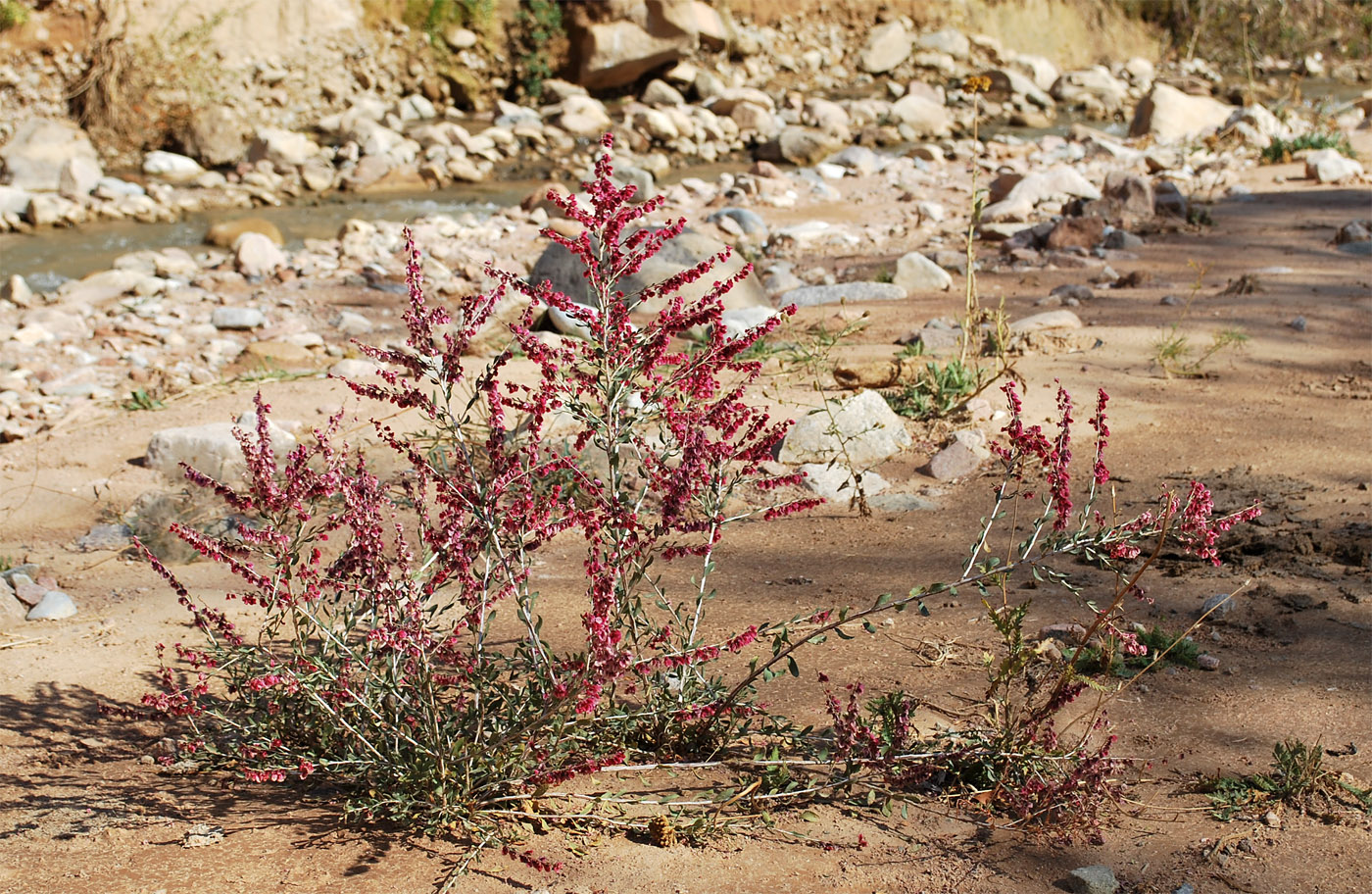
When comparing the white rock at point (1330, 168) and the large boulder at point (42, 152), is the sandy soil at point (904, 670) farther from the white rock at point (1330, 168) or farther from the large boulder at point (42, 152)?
the large boulder at point (42, 152)

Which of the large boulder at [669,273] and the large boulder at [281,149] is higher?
the large boulder at [281,149]

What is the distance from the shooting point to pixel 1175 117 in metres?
14.4

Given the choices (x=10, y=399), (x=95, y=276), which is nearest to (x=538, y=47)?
(x=95, y=276)

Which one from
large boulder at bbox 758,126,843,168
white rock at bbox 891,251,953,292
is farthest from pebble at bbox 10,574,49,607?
large boulder at bbox 758,126,843,168

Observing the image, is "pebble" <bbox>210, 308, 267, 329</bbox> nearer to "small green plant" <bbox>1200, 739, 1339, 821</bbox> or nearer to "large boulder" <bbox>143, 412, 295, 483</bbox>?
"large boulder" <bbox>143, 412, 295, 483</bbox>

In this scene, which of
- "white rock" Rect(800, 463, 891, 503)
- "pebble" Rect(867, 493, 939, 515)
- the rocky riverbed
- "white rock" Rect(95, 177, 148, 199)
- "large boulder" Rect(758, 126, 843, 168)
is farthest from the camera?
"large boulder" Rect(758, 126, 843, 168)

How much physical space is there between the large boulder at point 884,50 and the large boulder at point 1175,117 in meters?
4.19

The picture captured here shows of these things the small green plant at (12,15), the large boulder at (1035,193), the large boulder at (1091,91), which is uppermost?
the small green plant at (12,15)

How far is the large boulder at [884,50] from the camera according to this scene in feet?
58.6

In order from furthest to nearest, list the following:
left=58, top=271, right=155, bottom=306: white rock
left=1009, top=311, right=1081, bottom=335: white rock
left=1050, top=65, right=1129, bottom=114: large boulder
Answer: left=1050, top=65, right=1129, bottom=114: large boulder, left=58, top=271, right=155, bottom=306: white rock, left=1009, top=311, right=1081, bottom=335: white rock

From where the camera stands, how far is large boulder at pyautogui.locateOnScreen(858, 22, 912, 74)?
58.6ft

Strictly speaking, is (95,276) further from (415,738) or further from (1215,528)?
(1215,528)

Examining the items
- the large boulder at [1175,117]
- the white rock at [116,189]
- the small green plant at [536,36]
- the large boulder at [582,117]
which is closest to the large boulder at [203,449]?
the white rock at [116,189]

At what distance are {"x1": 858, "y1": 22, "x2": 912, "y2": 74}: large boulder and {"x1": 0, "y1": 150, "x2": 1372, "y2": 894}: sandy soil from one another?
1276 centimetres
